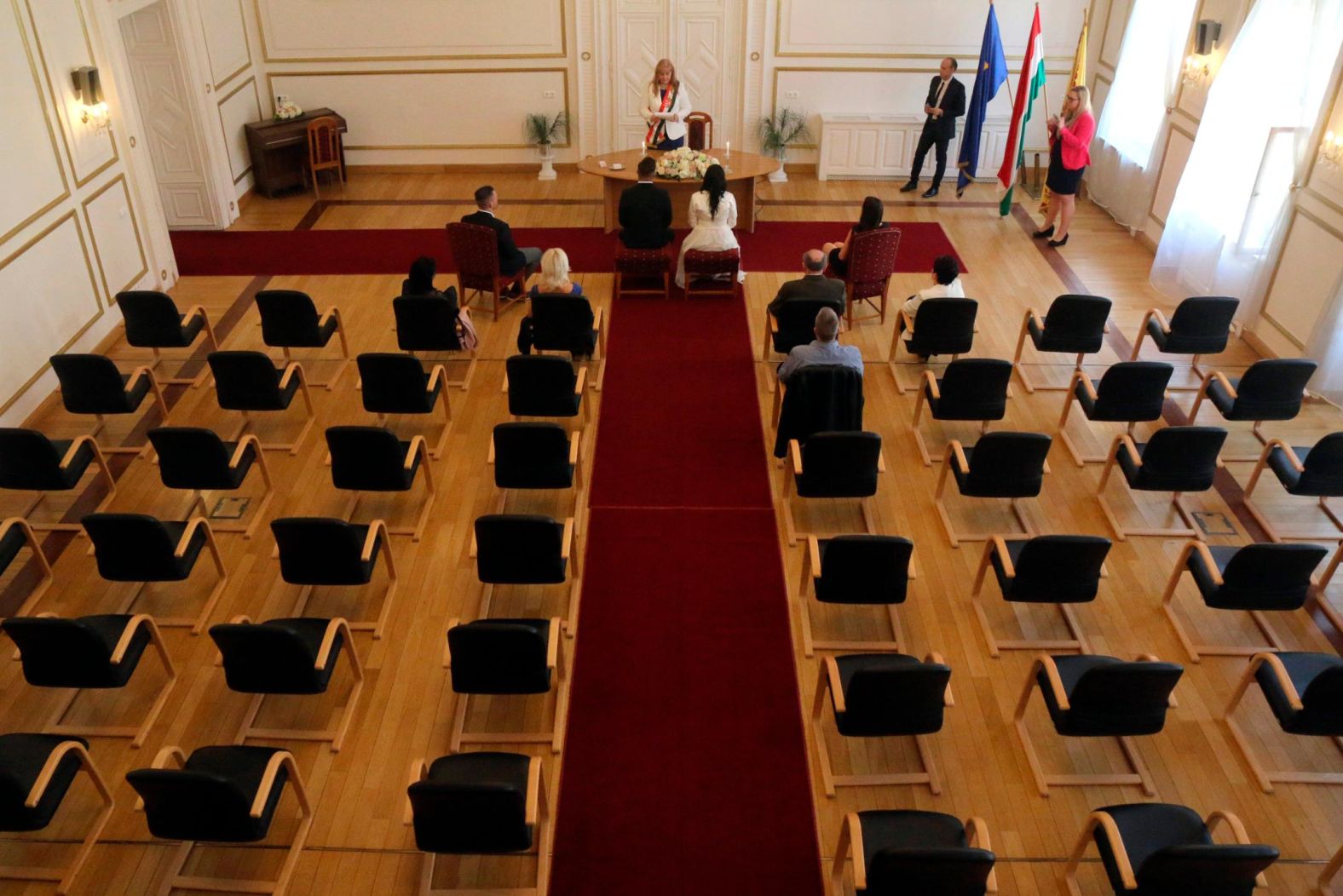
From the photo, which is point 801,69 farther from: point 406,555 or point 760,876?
point 760,876

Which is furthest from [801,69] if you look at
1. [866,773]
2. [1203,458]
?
[866,773]

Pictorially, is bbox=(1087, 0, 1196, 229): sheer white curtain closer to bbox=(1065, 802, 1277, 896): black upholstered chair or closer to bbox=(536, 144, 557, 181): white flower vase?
bbox=(536, 144, 557, 181): white flower vase

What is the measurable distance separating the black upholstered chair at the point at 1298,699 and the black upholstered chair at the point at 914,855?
1.65m

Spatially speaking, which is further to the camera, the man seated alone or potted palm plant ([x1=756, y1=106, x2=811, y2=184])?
potted palm plant ([x1=756, y1=106, x2=811, y2=184])

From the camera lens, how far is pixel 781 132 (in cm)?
1291

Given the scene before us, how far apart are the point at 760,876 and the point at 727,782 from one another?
55 cm

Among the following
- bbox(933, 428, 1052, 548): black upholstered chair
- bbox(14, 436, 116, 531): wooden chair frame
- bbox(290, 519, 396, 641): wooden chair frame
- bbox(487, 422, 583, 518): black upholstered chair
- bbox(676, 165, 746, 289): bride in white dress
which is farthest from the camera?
bbox(676, 165, 746, 289): bride in white dress

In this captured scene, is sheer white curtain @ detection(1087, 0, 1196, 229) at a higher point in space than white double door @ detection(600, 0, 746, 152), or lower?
lower

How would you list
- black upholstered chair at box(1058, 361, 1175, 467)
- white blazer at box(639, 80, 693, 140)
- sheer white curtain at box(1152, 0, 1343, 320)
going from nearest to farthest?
black upholstered chair at box(1058, 361, 1175, 467)
sheer white curtain at box(1152, 0, 1343, 320)
white blazer at box(639, 80, 693, 140)

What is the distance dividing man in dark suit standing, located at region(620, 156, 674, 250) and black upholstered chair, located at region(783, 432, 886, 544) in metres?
3.64

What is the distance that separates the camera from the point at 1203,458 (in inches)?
260

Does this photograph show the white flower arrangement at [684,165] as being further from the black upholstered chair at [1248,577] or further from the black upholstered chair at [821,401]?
the black upholstered chair at [1248,577]

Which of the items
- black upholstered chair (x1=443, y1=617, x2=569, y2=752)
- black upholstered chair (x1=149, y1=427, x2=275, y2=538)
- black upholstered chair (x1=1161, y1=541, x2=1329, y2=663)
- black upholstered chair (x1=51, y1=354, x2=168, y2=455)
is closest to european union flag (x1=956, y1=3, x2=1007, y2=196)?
black upholstered chair (x1=1161, y1=541, x2=1329, y2=663)

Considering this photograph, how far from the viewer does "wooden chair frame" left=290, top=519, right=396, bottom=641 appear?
5.89 m
